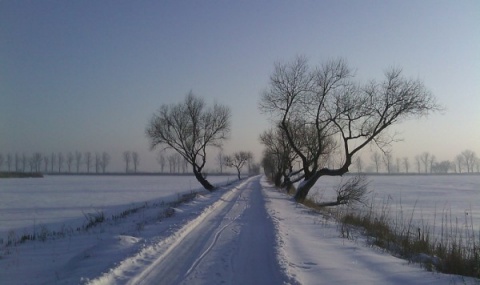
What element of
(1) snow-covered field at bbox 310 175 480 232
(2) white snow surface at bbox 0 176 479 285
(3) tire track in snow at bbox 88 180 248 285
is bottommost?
(1) snow-covered field at bbox 310 175 480 232

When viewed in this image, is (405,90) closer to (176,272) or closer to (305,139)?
(305,139)

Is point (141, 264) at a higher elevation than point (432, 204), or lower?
higher

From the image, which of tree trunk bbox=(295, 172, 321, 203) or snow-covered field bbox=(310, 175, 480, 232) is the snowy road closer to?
snow-covered field bbox=(310, 175, 480, 232)

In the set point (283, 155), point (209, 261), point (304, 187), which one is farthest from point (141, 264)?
point (283, 155)

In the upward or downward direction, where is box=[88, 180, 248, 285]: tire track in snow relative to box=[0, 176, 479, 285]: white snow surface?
upward

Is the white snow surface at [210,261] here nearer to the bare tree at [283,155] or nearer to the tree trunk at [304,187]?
the tree trunk at [304,187]

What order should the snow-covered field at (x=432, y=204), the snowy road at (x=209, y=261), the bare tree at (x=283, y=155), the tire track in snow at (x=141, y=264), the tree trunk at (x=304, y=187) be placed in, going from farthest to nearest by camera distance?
the bare tree at (x=283, y=155), the tree trunk at (x=304, y=187), the snow-covered field at (x=432, y=204), the snowy road at (x=209, y=261), the tire track in snow at (x=141, y=264)

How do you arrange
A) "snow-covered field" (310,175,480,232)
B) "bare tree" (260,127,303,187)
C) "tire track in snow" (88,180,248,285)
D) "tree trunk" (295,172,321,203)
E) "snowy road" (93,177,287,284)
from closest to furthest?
1. "tire track in snow" (88,180,248,285)
2. "snowy road" (93,177,287,284)
3. "snow-covered field" (310,175,480,232)
4. "tree trunk" (295,172,321,203)
5. "bare tree" (260,127,303,187)

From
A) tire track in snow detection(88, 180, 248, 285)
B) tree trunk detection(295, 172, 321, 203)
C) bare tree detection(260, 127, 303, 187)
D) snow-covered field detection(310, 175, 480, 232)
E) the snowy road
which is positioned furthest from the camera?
bare tree detection(260, 127, 303, 187)

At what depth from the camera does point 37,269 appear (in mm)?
7660

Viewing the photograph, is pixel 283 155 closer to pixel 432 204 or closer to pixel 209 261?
pixel 432 204

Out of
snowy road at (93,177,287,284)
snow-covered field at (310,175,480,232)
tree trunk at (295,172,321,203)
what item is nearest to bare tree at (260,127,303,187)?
snow-covered field at (310,175,480,232)

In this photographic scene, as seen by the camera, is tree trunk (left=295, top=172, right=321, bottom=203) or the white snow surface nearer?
the white snow surface

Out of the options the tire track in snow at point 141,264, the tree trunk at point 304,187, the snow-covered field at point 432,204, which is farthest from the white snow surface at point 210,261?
the tree trunk at point 304,187
